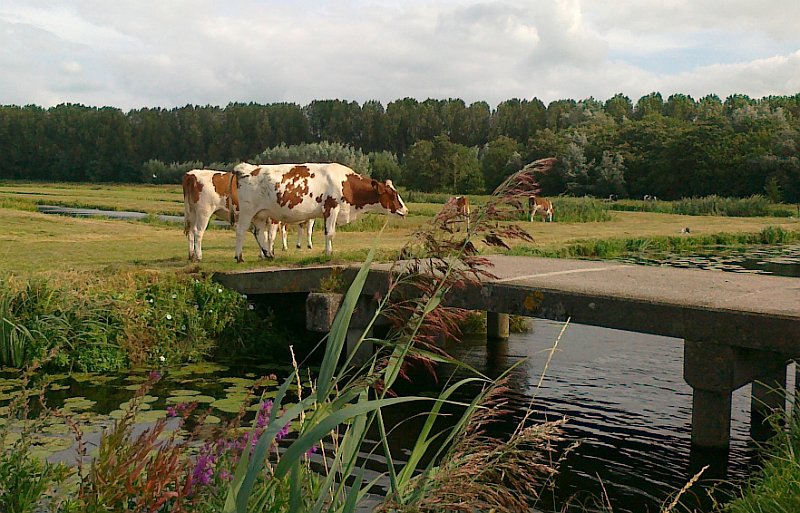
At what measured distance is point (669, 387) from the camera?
9.71 meters

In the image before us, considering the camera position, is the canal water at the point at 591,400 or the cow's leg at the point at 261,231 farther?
the cow's leg at the point at 261,231

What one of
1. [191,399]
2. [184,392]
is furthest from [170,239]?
[191,399]

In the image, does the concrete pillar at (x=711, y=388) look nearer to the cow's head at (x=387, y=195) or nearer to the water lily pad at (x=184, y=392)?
the water lily pad at (x=184, y=392)

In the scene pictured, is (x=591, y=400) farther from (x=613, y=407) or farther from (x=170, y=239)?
(x=170, y=239)

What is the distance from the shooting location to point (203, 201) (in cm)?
1445

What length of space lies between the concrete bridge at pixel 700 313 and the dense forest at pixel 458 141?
1805 inches

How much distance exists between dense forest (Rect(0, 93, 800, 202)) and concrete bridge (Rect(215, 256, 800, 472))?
4585cm

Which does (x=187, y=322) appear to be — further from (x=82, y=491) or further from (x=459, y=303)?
(x=82, y=491)

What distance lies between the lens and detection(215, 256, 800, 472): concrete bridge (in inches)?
280

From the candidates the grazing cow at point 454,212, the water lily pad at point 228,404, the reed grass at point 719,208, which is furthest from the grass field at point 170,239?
the grazing cow at point 454,212

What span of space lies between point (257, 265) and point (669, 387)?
21.0ft

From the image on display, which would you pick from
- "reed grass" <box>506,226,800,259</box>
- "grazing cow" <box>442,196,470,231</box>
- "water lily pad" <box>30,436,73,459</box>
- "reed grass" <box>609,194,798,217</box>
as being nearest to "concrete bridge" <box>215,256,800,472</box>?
"water lily pad" <box>30,436,73,459</box>

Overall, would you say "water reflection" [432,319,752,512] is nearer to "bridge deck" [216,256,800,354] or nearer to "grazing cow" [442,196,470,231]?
"bridge deck" [216,256,800,354]

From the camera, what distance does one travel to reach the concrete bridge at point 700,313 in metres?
7.11
